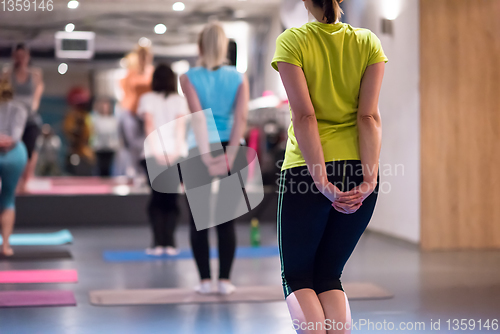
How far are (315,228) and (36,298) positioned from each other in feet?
6.44

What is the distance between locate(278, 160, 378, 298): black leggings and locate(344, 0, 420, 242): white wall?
11.2 ft

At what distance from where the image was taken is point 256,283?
11.8ft

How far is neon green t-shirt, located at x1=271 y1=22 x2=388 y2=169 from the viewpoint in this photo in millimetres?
1567

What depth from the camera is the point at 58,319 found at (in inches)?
107

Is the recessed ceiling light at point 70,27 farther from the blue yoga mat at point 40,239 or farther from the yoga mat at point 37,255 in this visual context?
the yoga mat at point 37,255

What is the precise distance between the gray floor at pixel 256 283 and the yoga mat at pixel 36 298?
0.21 ft

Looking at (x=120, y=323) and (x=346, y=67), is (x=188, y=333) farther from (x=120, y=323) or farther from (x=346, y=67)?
(x=346, y=67)

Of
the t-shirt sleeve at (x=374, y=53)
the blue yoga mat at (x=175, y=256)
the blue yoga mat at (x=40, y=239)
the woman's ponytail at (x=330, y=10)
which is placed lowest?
the blue yoga mat at (x=175, y=256)

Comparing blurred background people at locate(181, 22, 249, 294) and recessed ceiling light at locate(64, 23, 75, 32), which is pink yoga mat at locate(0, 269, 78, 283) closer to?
blurred background people at locate(181, 22, 249, 294)

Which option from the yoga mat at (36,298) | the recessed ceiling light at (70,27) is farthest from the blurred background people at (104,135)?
the yoga mat at (36,298)

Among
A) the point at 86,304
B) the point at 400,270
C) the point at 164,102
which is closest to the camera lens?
the point at 86,304

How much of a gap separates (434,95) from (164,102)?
6.84 ft

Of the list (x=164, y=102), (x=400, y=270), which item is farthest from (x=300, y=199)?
(x=164, y=102)

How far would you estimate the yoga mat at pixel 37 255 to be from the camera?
14.2 ft
